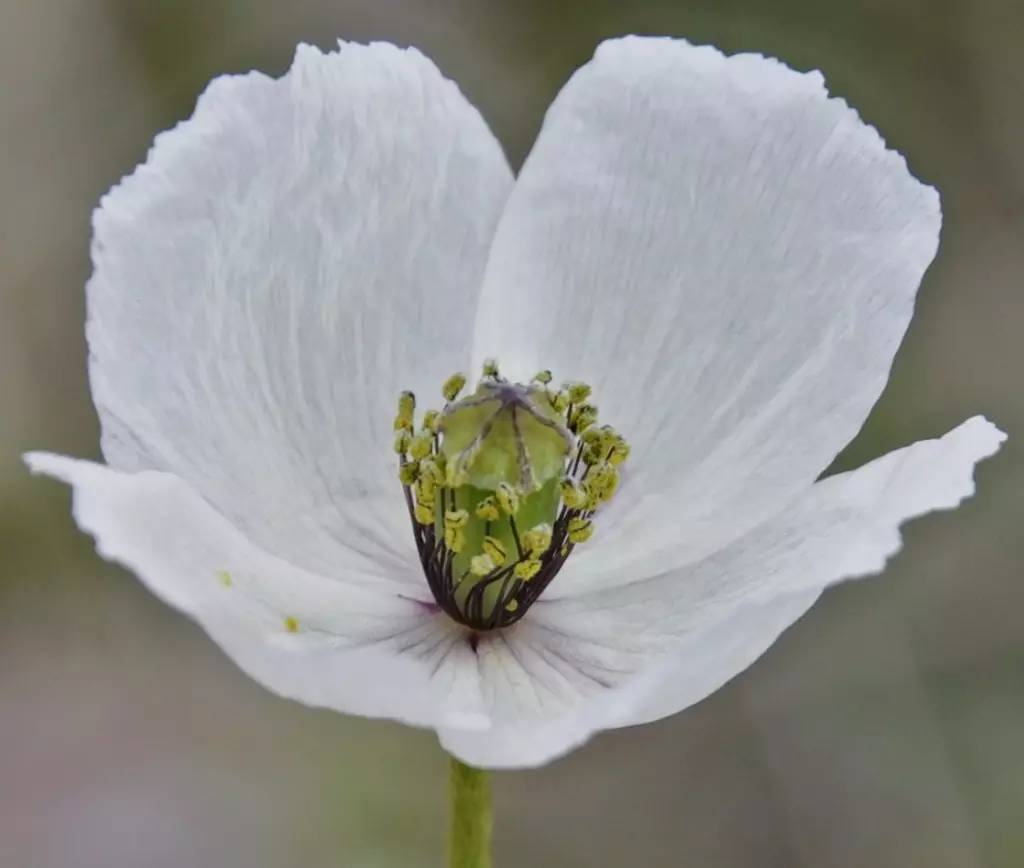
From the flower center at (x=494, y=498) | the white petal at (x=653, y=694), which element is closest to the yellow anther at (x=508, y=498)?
the flower center at (x=494, y=498)

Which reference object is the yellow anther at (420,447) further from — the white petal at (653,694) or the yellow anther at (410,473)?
the white petal at (653,694)

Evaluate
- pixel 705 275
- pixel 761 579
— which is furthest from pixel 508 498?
pixel 705 275

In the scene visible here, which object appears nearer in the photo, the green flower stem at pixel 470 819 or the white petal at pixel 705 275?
the green flower stem at pixel 470 819

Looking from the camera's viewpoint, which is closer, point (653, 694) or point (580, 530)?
point (653, 694)

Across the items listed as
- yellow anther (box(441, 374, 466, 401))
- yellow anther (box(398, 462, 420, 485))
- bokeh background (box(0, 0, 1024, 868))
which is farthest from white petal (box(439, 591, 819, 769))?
bokeh background (box(0, 0, 1024, 868))

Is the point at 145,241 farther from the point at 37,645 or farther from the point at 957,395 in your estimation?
the point at 957,395

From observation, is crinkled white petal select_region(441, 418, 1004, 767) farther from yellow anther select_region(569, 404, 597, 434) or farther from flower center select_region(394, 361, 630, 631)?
yellow anther select_region(569, 404, 597, 434)

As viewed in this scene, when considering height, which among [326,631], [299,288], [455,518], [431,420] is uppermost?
[299,288]

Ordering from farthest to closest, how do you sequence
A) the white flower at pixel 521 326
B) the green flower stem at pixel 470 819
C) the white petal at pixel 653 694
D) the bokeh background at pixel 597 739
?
the bokeh background at pixel 597 739 < the white flower at pixel 521 326 < the green flower stem at pixel 470 819 < the white petal at pixel 653 694

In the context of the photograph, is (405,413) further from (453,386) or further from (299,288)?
(299,288)
